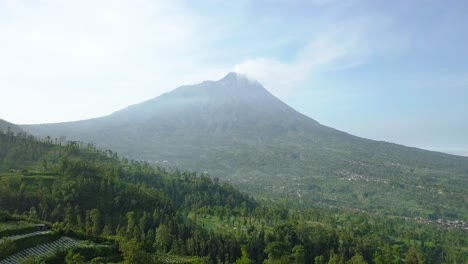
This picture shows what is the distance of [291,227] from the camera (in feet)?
172

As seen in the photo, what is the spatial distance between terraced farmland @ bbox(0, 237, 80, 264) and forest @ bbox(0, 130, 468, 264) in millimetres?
386

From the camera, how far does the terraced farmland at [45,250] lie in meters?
24.5

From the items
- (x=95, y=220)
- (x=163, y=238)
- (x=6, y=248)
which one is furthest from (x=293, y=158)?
(x=6, y=248)

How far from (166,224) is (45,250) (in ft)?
70.1

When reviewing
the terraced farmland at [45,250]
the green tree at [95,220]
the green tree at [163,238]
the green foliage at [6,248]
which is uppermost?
the green foliage at [6,248]

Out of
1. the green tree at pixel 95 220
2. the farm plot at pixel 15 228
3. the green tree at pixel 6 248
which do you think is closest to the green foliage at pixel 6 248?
the green tree at pixel 6 248

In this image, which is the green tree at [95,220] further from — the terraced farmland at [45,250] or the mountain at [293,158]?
the mountain at [293,158]

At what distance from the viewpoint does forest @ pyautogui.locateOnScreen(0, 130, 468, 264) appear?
35.4 m

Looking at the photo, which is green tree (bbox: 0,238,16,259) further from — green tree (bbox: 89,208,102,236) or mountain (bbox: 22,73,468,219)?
mountain (bbox: 22,73,468,219)

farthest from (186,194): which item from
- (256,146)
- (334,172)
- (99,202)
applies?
(256,146)

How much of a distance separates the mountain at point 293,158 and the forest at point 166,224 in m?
36.6

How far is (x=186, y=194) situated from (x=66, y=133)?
10651cm

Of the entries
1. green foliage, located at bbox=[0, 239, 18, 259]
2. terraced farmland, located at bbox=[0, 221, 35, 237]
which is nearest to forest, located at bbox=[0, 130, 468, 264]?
green foliage, located at bbox=[0, 239, 18, 259]

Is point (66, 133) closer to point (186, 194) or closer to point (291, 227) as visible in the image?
point (186, 194)
